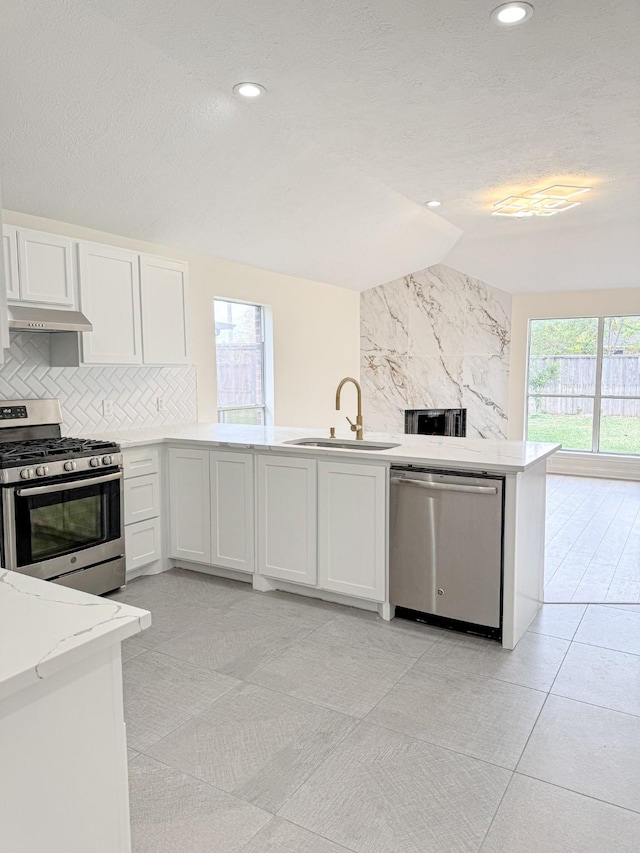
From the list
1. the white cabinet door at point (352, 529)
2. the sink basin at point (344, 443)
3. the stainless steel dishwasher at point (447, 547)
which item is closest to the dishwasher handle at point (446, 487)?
the stainless steel dishwasher at point (447, 547)

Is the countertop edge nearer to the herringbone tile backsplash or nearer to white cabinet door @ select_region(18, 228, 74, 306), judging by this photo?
the herringbone tile backsplash

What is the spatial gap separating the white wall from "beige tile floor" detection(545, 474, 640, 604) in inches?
106

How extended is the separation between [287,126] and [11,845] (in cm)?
359

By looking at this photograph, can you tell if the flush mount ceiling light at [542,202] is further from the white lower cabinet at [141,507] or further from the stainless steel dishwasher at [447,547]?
the white lower cabinet at [141,507]

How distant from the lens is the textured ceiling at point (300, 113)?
8.21 ft

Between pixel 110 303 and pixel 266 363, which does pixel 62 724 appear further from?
pixel 266 363

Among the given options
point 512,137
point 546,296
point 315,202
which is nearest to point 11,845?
Result: point 512,137

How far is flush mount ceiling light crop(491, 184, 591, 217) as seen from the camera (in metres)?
4.74

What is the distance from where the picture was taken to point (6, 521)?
307 cm

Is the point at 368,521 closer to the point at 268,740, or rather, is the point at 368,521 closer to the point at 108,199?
the point at 268,740

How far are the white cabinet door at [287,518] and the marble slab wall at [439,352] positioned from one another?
14.1 ft

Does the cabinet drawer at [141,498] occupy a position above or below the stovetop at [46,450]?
below

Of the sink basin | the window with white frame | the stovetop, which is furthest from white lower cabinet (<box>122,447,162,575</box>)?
the window with white frame

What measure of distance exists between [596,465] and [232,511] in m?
5.62
